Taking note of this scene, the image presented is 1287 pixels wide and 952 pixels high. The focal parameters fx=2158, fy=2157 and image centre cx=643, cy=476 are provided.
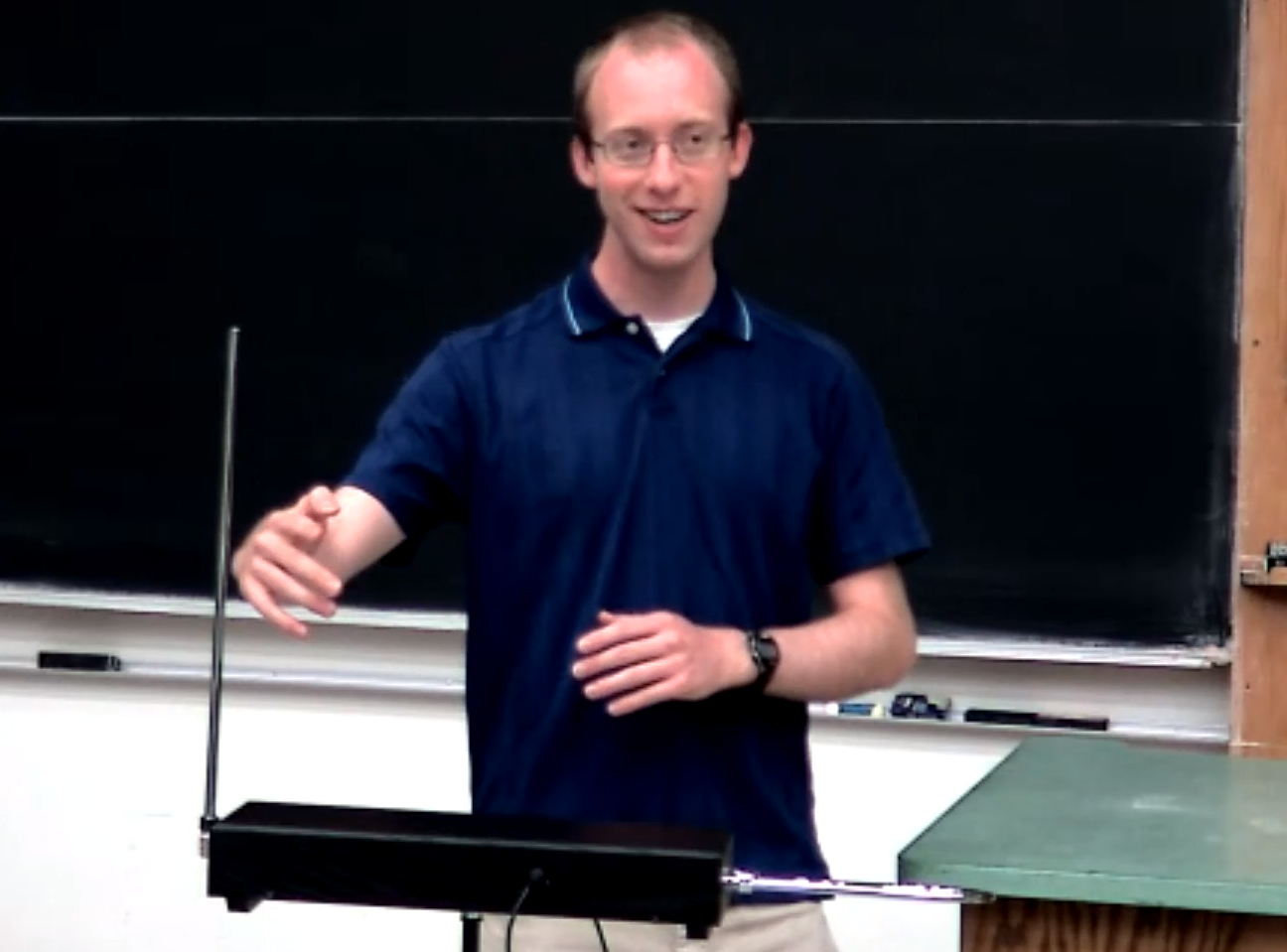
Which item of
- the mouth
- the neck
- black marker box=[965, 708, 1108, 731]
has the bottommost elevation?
black marker box=[965, 708, 1108, 731]

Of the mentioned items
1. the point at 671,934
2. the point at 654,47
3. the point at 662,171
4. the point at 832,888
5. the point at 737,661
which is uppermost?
the point at 654,47

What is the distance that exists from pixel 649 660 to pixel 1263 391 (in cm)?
165

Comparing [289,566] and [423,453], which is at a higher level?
[423,453]

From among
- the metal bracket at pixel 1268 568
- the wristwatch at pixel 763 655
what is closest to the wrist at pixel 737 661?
the wristwatch at pixel 763 655

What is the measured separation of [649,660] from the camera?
1.68 meters

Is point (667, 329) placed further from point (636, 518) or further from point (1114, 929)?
point (1114, 929)

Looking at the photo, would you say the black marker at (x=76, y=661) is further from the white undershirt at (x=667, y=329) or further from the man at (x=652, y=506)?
the white undershirt at (x=667, y=329)

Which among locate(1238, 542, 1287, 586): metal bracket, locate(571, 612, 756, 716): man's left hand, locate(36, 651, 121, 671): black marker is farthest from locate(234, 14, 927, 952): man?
locate(36, 651, 121, 671): black marker

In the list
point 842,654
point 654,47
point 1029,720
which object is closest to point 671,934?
point 842,654

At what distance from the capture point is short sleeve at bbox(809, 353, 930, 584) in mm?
2043

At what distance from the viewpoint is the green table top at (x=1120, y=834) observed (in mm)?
1605

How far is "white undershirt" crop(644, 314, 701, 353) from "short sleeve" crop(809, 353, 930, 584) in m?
0.15

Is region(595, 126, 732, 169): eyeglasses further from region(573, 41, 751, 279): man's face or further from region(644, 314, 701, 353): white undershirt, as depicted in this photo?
region(644, 314, 701, 353): white undershirt

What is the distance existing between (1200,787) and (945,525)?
117 cm
